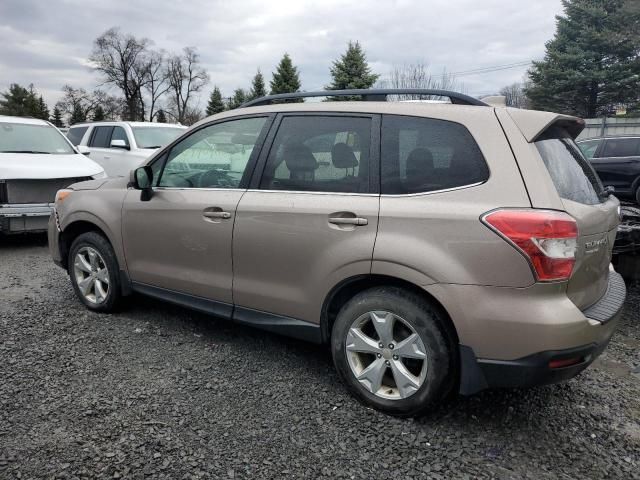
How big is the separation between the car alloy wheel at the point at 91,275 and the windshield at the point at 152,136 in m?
6.36

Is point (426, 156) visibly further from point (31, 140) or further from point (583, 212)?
point (31, 140)

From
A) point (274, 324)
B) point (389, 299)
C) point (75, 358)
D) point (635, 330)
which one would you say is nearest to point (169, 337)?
point (75, 358)

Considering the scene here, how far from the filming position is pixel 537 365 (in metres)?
2.33

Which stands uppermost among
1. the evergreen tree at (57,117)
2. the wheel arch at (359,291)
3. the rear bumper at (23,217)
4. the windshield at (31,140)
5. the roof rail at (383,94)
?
the evergreen tree at (57,117)

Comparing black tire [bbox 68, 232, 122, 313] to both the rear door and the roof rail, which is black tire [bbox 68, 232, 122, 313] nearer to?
the roof rail

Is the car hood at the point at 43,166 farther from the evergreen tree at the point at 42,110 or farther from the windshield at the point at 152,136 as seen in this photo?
the evergreen tree at the point at 42,110

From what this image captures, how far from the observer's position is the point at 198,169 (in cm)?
369

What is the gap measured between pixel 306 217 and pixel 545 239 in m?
1.28

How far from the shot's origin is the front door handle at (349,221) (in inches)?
107

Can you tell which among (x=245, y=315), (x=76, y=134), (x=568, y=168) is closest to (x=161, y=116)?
(x=76, y=134)

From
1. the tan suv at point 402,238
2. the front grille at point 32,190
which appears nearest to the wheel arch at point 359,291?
the tan suv at point 402,238

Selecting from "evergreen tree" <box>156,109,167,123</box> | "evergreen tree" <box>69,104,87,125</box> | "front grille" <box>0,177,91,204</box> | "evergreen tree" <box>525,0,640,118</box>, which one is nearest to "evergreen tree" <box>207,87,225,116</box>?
"evergreen tree" <box>156,109,167,123</box>

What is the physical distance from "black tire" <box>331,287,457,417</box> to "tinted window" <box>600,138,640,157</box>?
10.5 meters

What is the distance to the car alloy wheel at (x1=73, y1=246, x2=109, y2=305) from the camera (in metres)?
4.21
